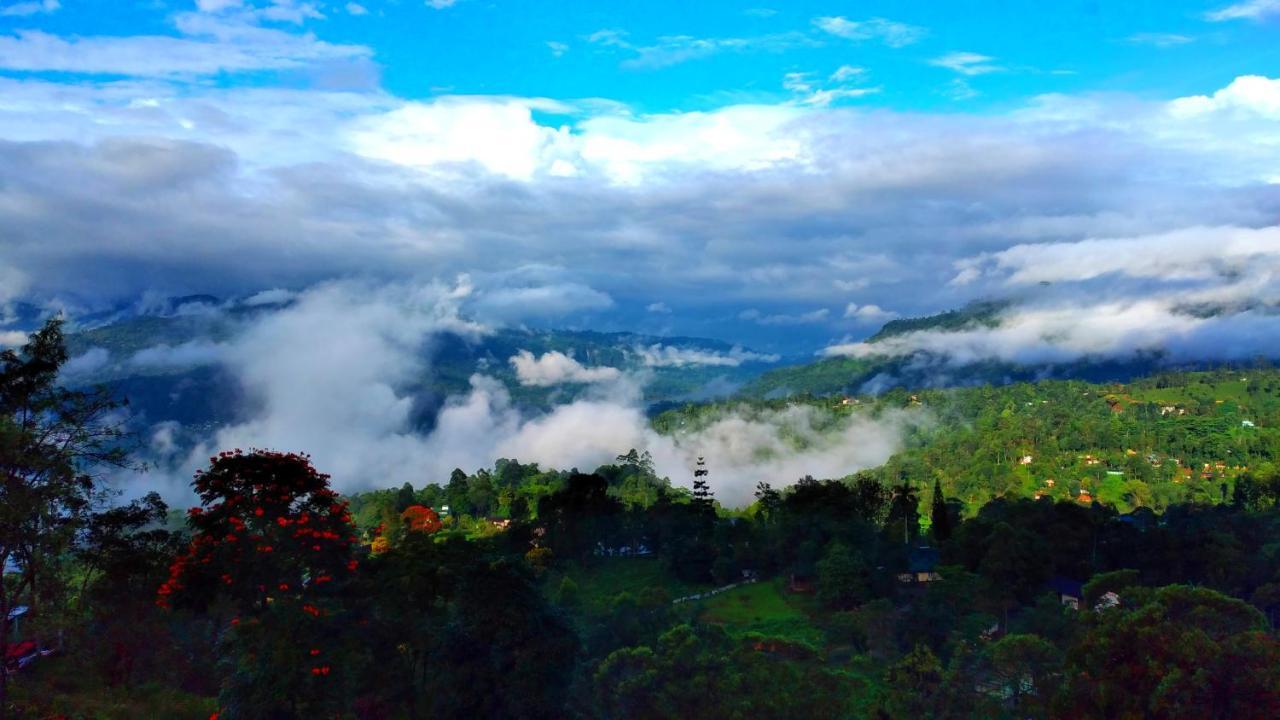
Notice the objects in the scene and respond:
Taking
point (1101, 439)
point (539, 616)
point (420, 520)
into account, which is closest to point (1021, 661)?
point (539, 616)

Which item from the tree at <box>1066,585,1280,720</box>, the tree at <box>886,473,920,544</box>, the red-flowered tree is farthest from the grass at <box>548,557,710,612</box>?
the tree at <box>1066,585,1280,720</box>

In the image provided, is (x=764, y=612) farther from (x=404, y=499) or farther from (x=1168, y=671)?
(x=404, y=499)

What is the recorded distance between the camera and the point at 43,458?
17234mm

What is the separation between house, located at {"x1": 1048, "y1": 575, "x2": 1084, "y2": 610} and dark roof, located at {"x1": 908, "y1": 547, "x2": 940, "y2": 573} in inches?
289

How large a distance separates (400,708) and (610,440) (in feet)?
564

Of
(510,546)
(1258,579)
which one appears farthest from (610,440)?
(1258,579)

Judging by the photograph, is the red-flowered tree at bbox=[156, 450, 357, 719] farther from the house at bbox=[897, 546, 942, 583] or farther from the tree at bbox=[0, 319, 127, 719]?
the house at bbox=[897, 546, 942, 583]

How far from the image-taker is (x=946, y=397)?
17538 cm

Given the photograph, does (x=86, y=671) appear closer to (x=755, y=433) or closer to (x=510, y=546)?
(x=510, y=546)

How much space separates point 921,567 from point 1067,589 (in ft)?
33.6

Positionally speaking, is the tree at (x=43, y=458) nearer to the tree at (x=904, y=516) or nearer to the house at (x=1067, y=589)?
the house at (x=1067, y=589)

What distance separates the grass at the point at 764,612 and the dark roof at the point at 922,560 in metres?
8.55

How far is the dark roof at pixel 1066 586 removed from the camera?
147 ft

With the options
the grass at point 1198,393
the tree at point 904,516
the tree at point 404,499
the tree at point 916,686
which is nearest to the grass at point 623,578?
the tree at point 904,516
